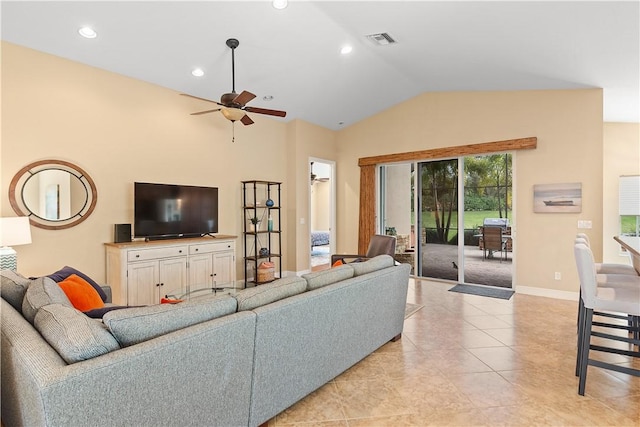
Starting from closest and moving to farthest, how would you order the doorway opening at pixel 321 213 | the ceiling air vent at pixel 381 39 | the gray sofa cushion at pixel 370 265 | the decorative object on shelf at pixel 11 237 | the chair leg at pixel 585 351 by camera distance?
the chair leg at pixel 585 351, the gray sofa cushion at pixel 370 265, the decorative object on shelf at pixel 11 237, the ceiling air vent at pixel 381 39, the doorway opening at pixel 321 213

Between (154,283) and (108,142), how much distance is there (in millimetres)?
1953

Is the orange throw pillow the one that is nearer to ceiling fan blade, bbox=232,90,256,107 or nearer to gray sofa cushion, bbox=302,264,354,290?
gray sofa cushion, bbox=302,264,354,290

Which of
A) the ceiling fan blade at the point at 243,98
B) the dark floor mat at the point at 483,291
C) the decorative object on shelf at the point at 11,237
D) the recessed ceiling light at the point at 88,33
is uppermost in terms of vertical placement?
the recessed ceiling light at the point at 88,33

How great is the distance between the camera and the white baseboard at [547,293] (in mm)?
5047

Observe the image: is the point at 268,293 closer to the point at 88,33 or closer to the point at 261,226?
the point at 88,33

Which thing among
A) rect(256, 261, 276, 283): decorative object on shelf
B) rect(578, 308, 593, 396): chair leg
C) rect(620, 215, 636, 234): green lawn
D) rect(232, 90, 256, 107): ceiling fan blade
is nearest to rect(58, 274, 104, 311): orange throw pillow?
rect(232, 90, 256, 107): ceiling fan blade

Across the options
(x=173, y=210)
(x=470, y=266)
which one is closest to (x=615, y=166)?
(x=470, y=266)

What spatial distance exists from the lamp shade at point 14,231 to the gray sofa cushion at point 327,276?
3.02 m

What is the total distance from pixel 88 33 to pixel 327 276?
3702mm

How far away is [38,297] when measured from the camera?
1843mm

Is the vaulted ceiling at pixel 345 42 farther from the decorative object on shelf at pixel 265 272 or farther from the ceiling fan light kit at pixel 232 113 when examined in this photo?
the decorative object on shelf at pixel 265 272

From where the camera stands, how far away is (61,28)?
3.58 metres

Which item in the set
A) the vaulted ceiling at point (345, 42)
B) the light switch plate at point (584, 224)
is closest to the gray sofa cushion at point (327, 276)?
the vaulted ceiling at point (345, 42)

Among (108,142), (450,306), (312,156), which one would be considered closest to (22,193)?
(108,142)
